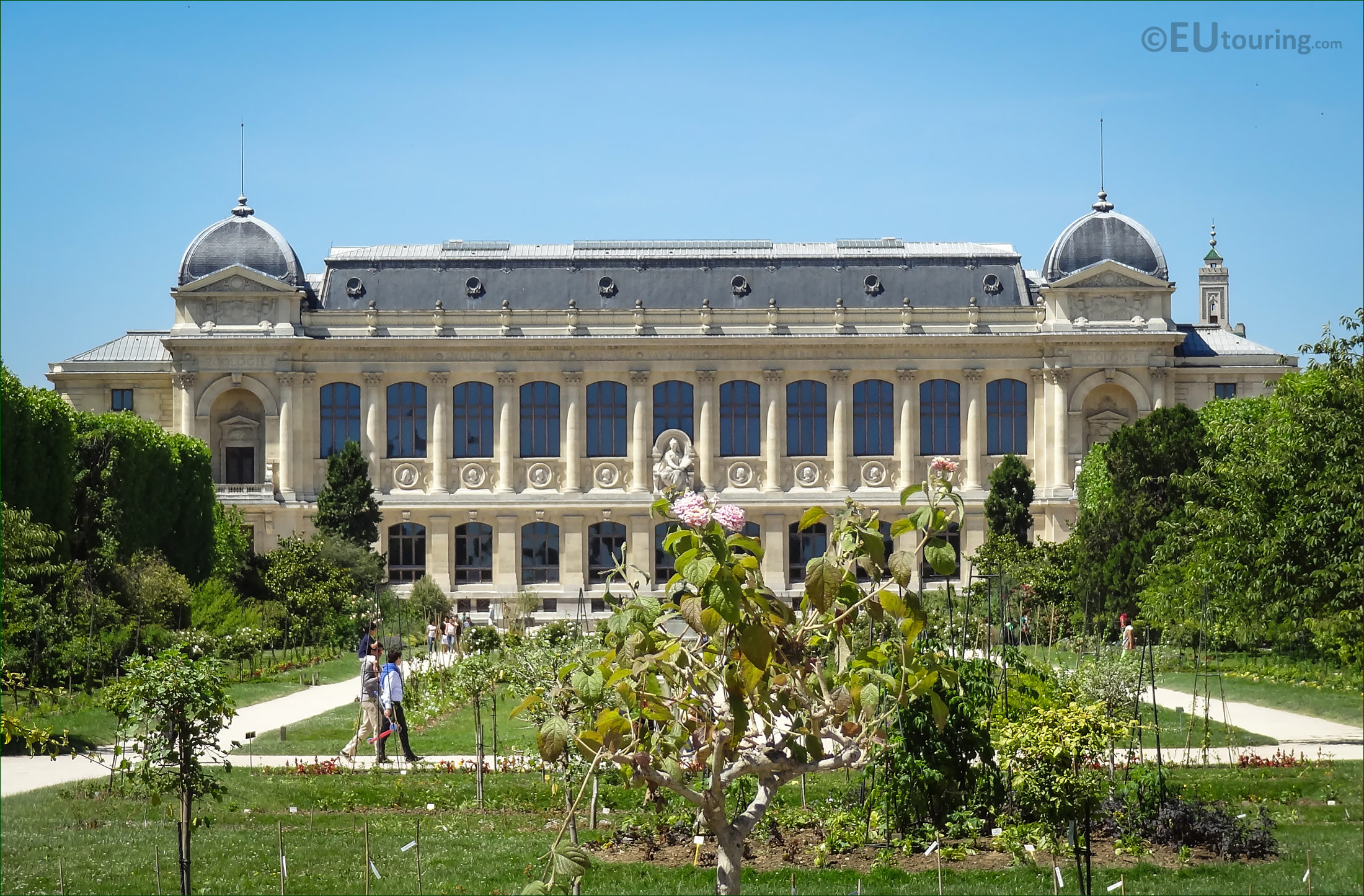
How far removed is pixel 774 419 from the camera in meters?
65.1

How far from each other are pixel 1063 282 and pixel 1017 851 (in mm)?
51365

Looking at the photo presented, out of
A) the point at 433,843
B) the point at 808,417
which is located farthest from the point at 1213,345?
the point at 433,843

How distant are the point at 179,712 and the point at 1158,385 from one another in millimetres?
55709

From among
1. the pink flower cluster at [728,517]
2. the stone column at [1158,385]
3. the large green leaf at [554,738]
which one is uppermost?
the stone column at [1158,385]

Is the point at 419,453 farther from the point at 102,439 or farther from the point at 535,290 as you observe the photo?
the point at 102,439

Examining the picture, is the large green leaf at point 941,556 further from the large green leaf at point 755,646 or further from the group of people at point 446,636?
the group of people at point 446,636

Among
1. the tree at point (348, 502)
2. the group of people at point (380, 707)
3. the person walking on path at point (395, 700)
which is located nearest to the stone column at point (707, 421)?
the tree at point (348, 502)

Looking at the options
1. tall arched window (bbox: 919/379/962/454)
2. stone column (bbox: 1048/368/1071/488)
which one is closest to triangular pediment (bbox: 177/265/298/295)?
tall arched window (bbox: 919/379/962/454)

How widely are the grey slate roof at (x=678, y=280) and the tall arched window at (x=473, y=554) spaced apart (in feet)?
30.1

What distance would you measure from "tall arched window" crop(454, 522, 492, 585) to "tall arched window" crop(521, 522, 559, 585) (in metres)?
1.37

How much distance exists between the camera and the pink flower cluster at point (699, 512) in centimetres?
1014

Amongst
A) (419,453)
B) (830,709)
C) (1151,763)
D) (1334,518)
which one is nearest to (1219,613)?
(1334,518)

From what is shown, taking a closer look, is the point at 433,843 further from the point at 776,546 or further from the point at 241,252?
the point at 241,252

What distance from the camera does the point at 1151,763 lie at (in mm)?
17734
